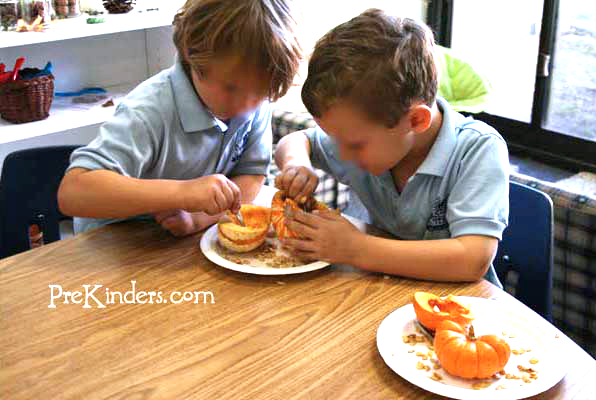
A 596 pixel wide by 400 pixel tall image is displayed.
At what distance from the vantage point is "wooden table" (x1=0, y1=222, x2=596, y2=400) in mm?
891

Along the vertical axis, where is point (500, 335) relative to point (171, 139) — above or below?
below

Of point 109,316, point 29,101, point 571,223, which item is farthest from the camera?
point 29,101

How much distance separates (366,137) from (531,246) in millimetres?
443

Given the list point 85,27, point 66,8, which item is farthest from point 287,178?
point 66,8

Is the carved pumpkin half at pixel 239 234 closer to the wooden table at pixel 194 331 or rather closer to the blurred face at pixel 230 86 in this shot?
the wooden table at pixel 194 331

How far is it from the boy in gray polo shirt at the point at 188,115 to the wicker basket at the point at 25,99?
896mm

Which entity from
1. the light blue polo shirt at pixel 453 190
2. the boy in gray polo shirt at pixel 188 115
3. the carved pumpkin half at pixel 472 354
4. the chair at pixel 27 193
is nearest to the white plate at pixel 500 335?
the carved pumpkin half at pixel 472 354

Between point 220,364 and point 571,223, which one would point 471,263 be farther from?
point 571,223

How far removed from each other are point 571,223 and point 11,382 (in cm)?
154

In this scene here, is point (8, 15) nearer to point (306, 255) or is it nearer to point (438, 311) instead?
point (306, 255)

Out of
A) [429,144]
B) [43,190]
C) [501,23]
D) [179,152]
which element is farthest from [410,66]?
[501,23]

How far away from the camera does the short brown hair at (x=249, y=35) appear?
1.19 metres

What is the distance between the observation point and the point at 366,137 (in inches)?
46.6

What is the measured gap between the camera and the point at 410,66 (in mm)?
1144
